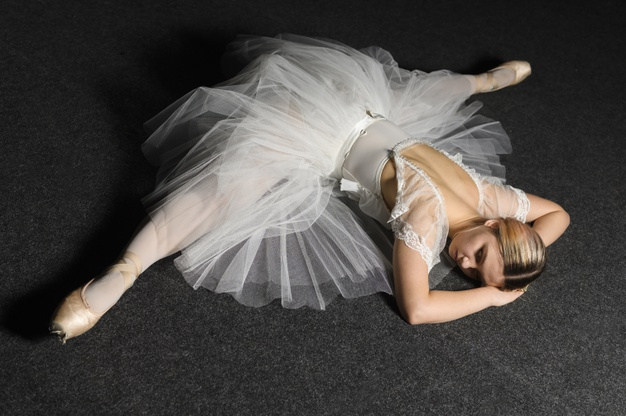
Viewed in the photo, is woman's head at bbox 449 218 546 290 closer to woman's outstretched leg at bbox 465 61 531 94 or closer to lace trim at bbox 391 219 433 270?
lace trim at bbox 391 219 433 270

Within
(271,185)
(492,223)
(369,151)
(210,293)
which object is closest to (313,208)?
(271,185)

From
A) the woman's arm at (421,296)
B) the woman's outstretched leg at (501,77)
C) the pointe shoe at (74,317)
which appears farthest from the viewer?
the woman's outstretched leg at (501,77)

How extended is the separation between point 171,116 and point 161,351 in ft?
2.08

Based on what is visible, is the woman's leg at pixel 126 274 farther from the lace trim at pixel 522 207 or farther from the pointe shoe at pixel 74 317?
the lace trim at pixel 522 207

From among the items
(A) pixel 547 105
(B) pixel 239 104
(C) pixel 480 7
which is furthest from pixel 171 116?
(C) pixel 480 7

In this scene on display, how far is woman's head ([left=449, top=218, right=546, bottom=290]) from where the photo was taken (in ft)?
5.51

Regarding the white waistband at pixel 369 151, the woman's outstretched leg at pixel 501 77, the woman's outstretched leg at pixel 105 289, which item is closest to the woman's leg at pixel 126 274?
the woman's outstretched leg at pixel 105 289

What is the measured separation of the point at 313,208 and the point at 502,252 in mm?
483

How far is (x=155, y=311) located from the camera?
5.45ft

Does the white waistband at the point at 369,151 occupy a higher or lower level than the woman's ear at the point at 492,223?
higher

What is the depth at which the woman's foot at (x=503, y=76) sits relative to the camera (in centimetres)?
245

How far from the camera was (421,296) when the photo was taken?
65.8 inches

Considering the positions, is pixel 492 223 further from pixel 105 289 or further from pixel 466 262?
pixel 105 289

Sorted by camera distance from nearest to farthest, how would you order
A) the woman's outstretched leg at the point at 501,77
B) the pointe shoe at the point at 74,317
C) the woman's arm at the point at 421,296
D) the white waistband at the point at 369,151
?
1. the pointe shoe at the point at 74,317
2. the woman's arm at the point at 421,296
3. the white waistband at the point at 369,151
4. the woman's outstretched leg at the point at 501,77
